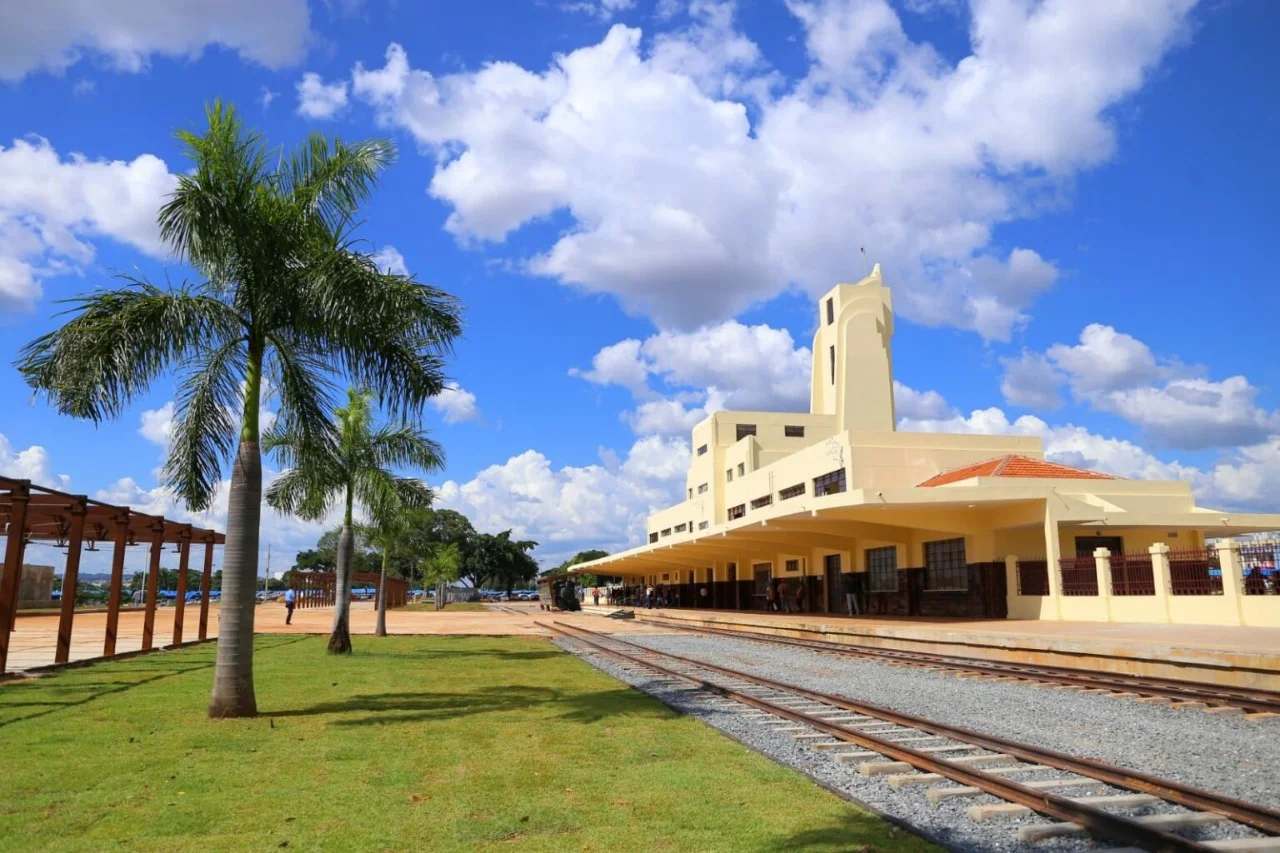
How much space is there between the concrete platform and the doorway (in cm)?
1131

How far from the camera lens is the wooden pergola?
1323 centimetres

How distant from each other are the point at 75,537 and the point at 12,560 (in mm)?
1485

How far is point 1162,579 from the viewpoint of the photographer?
20.5 metres

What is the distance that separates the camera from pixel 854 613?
1378 inches

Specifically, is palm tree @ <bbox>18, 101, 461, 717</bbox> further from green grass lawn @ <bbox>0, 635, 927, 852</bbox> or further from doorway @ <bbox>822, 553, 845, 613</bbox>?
doorway @ <bbox>822, 553, 845, 613</bbox>

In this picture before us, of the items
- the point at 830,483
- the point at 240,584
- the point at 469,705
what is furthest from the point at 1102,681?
the point at 830,483

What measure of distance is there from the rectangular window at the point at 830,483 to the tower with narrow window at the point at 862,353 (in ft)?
45.6

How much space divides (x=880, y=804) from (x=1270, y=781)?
3.21 metres

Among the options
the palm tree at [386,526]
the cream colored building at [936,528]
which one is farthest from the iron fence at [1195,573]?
the palm tree at [386,526]

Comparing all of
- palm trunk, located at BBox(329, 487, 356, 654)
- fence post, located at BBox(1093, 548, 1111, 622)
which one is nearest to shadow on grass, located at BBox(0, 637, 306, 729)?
palm trunk, located at BBox(329, 487, 356, 654)

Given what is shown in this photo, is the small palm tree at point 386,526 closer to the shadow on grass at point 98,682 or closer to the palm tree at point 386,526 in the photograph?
the palm tree at point 386,526

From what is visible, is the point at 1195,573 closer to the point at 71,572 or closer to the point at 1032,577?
the point at 1032,577

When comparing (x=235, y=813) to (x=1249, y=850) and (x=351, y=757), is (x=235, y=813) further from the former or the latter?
(x=1249, y=850)

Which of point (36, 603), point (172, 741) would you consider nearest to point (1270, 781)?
point (172, 741)
